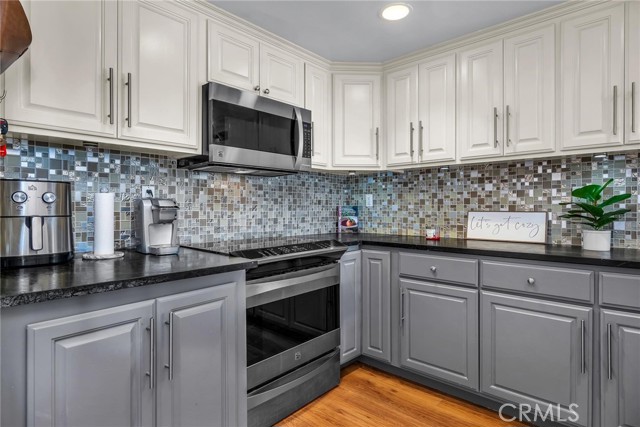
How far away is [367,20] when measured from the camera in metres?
2.13

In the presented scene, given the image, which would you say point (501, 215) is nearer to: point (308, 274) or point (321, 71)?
point (308, 274)

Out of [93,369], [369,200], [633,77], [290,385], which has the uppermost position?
[633,77]

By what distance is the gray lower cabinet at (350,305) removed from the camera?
2367 millimetres

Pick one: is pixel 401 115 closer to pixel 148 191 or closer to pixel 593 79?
pixel 593 79

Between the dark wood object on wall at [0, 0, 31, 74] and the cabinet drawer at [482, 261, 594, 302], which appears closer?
the dark wood object on wall at [0, 0, 31, 74]

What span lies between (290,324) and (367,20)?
6.20ft

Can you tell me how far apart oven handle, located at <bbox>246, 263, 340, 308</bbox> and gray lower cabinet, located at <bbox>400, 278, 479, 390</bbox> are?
0.50 m

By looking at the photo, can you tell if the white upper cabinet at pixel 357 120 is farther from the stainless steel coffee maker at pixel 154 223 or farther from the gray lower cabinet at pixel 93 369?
the gray lower cabinet at pixel 93 369

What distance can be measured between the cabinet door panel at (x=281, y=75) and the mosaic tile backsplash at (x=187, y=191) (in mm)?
622

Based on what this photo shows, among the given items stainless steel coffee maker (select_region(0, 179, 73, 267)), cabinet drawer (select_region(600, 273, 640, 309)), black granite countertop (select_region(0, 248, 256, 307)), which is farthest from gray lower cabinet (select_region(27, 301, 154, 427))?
cabinet drawer (select_region(600, 273, 640, 309))

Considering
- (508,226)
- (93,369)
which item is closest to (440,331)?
(508,226)

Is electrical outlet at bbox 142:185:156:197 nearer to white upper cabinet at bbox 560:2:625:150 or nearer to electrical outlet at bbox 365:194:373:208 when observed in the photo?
electrical outlet at bbox 365:194:373:208

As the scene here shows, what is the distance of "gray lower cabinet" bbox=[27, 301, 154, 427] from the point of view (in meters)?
1.06

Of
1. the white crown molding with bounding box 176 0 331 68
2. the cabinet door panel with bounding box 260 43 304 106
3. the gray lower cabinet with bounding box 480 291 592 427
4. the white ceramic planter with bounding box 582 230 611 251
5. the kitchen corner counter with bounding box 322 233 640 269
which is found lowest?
the gray lower cabinet with bounding box 480 291 592 427
